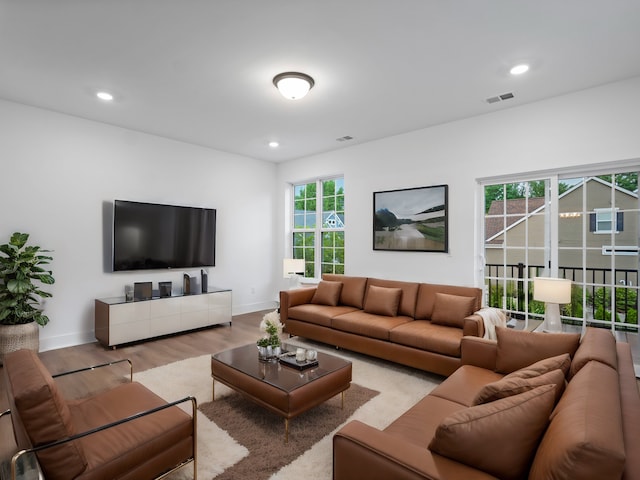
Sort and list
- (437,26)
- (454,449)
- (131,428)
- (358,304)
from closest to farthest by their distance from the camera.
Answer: (454,449)
(131,428)
(437,26)
(358,304)

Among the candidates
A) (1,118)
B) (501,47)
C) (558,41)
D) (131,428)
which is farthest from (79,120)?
(558,41)

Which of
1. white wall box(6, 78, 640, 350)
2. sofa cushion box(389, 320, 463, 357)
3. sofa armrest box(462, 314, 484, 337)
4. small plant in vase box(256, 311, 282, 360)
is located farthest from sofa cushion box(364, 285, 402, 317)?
small plant in vase box(256, 311, 282, 360)

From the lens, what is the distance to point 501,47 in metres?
2.79

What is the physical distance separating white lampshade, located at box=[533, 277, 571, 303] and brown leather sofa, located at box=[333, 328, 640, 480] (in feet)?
4.55

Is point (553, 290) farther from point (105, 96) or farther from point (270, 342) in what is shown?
point (105, 96)

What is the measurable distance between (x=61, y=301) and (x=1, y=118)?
7.27 feet

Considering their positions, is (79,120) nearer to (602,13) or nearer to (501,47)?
(501,47)

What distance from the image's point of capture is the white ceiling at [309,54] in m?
2.37

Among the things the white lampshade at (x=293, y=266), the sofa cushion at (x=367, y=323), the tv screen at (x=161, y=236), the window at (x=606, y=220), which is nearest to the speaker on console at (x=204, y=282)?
the tv screen at (x=161, y=236)

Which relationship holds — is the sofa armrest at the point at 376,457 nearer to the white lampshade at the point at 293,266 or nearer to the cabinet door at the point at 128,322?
the cabinet door at the point at 128,322

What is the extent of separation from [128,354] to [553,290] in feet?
15.2

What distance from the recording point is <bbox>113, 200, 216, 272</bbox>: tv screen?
4641mm

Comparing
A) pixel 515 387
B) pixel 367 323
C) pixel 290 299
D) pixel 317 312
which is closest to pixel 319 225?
pixel 290 299

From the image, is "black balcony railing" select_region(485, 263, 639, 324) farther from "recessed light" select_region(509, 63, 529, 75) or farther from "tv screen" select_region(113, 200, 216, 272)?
"tv screen" select_region(113, 200, 216, 272)
